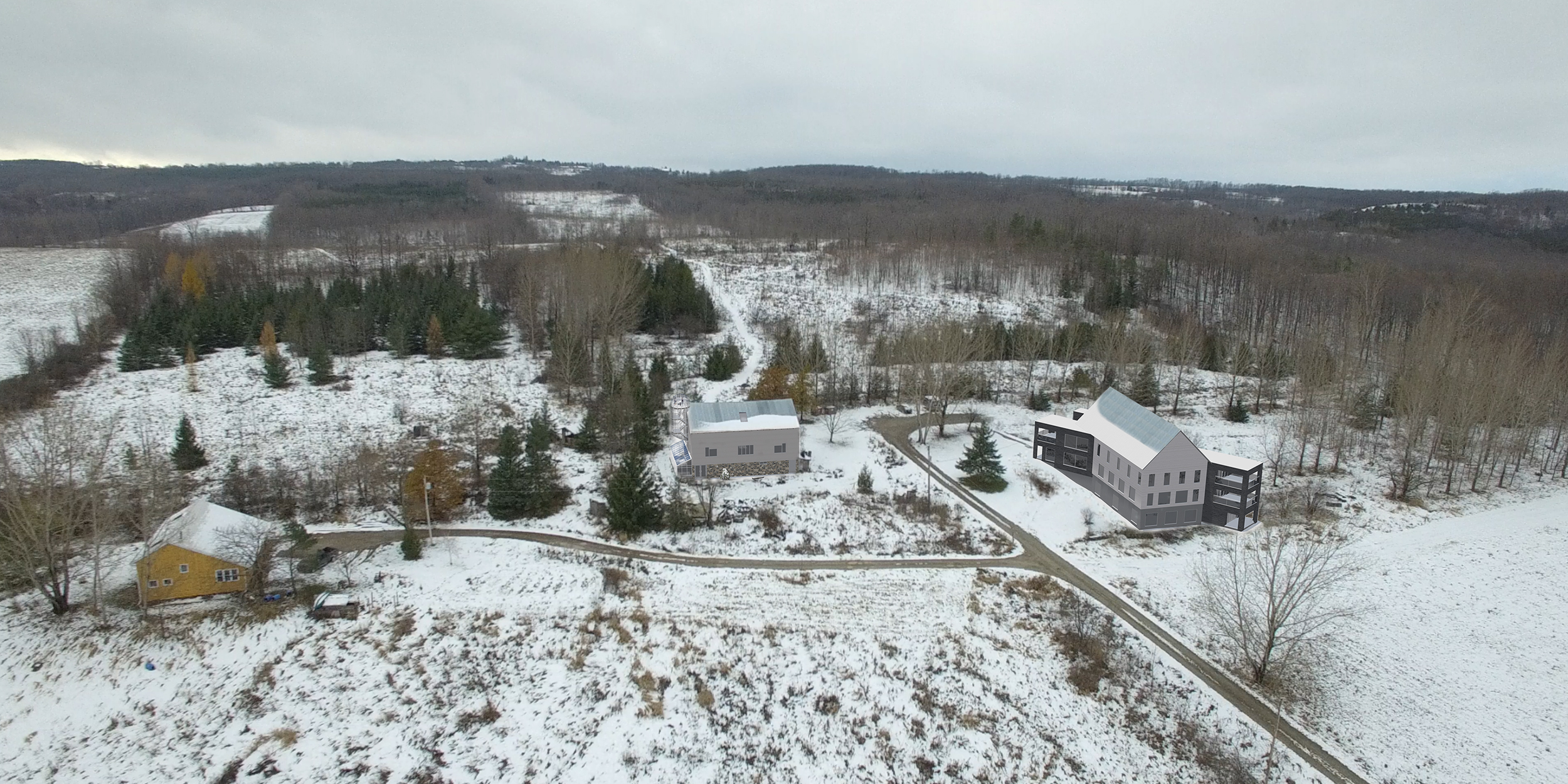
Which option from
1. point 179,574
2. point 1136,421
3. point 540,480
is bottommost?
point 179,574

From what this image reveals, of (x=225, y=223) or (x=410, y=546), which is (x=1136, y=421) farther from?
(x=225, y=223)

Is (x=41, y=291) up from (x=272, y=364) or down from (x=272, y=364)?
up

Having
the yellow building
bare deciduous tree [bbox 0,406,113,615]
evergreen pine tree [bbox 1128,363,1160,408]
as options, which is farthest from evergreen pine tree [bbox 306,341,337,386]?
evergreen pine tree [bbox 1128,363,1160,408]

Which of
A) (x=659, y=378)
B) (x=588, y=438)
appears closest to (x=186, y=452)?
(x=588, y=438)

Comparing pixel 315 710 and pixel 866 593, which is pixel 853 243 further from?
pixel 315 710

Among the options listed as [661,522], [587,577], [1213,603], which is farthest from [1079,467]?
[587,577]

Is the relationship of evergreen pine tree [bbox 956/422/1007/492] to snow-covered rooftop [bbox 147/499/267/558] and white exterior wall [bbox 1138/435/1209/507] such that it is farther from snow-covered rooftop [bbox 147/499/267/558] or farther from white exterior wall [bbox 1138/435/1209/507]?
snow-covered rooftop [bbox 147/499/267/558]
